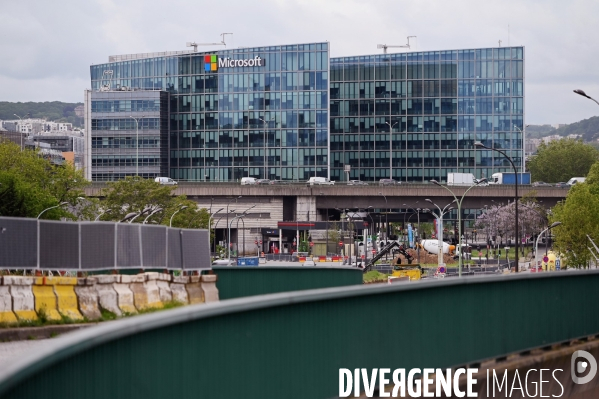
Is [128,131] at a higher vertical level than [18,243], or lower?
higher

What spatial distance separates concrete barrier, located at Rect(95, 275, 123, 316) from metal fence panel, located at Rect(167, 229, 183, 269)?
227 cm

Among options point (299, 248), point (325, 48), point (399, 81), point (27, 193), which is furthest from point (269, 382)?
point (399, 81)

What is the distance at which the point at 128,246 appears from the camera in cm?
2573

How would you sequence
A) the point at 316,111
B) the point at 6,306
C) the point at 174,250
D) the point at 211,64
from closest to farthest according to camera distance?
the point at 6,306
the point at 174,250
the point at 316,111
the point at 211,64

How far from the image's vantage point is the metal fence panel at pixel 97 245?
2422 cm

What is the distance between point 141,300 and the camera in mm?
25328

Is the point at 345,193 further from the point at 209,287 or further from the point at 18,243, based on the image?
the point at 18,243

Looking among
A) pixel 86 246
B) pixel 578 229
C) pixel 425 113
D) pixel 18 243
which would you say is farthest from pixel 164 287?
pixel 425 113

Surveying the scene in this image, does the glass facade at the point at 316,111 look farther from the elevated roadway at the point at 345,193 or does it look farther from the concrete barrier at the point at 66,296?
the concrete barrier at the point at 66,296

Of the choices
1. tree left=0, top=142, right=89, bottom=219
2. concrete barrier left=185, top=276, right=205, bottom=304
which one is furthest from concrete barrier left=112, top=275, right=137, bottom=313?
tree left=0, top=142, right=89, bottom=219

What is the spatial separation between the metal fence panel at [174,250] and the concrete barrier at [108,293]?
2273 millimetres

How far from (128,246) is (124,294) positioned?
52.1 inches

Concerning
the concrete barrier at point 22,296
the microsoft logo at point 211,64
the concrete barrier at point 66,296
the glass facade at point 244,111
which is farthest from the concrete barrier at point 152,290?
the microsoft logo at point 211,64

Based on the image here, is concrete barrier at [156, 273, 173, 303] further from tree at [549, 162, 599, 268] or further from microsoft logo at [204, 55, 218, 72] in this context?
microsoft logo at [204, 55, 218, 72]
